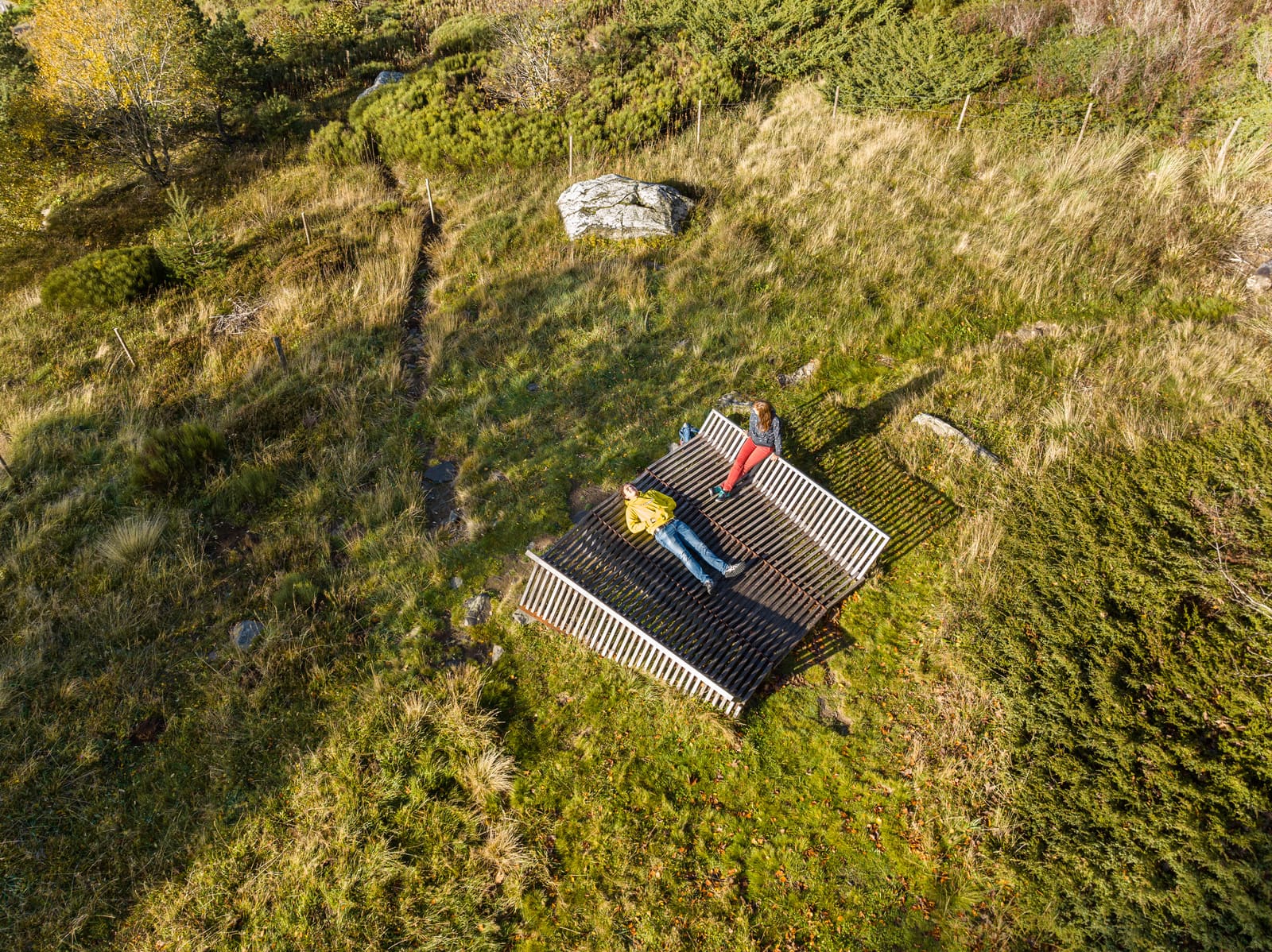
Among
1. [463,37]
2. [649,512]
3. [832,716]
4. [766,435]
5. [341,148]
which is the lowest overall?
[832,716]

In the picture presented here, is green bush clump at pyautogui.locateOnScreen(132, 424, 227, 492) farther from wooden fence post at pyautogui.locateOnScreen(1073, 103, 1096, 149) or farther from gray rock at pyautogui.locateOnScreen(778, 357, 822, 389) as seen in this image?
wooden fence post at pyautogui.locateOnScreen(1073, 103, 1096, 149)

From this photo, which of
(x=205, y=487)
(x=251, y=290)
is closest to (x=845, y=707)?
(x=205, y=487)

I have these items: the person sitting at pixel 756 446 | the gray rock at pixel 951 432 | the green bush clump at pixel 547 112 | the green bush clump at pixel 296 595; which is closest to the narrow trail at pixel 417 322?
the green bush clump at pixel 547 112

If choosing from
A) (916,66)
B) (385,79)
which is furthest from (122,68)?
(916,66)

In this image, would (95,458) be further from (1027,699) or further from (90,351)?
(1027,699)

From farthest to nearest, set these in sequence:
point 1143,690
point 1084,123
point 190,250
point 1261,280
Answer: point 1084,123 → point 190,250 → point 1261,280 → point 1143,690

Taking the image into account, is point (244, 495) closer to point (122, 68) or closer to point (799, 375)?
point (799, 375)

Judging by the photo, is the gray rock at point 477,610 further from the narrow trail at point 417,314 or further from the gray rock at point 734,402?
the gray rock at point 734,402
